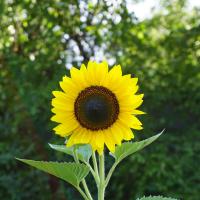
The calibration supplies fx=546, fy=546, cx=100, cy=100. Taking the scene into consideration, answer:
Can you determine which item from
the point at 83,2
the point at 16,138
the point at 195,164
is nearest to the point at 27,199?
the point at 16,138

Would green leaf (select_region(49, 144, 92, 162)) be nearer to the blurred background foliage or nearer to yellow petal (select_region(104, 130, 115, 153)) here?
yellow petal (select_region(104, 130, 115, 153))

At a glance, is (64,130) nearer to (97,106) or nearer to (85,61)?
(97,106)

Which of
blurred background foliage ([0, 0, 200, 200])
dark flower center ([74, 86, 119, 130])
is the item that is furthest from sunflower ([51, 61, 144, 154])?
blurred background foliage ([0, 0, 200, 200])

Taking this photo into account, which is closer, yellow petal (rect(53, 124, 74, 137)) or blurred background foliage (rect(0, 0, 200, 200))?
yellow petal (rect(53, 124, 74, 137))

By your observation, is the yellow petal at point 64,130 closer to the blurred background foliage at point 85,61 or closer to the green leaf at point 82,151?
the green leaf at point 82,151

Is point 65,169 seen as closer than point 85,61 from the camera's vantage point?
Yes

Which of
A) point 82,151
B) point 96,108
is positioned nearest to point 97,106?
point 96,108
